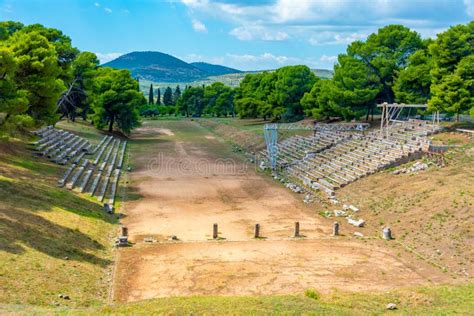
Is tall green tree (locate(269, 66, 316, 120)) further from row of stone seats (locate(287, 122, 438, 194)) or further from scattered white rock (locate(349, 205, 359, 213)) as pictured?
scattered white rock (locate(349, 205, 359, 213))

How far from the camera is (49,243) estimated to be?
19.7 meters

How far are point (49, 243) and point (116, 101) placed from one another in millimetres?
48912

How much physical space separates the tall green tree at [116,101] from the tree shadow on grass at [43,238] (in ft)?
147

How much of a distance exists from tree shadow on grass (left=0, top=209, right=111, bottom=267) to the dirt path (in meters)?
1.63

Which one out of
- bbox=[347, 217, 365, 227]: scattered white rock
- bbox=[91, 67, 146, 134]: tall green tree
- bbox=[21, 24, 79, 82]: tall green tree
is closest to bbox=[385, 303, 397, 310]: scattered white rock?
bbox=[347, 217, 365, 227]: scattered white rock

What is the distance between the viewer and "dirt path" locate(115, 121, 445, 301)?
18.5 metres

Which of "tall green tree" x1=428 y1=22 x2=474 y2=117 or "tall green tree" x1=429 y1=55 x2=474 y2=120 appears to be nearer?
"tall green tree" x1=429 y1=55 x2=474 y2=120

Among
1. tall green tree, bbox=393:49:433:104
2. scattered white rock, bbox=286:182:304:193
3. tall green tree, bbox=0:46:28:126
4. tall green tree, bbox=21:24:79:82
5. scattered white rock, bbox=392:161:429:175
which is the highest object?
tall green tree, bbox=21:24:79:82

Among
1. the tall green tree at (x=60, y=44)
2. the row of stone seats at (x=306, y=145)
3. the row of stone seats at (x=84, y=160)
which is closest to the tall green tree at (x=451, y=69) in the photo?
the row of stone seats at (x=306, y=145)

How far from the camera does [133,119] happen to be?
2721 inches

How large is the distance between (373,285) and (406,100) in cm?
3522

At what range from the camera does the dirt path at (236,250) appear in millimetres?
18531

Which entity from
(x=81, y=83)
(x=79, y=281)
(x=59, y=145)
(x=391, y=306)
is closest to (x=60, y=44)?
(x=81, y=83)

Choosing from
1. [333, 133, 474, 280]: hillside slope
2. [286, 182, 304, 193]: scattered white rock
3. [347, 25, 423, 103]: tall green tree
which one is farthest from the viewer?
[347, 25, 423, 103]: tall green tree
